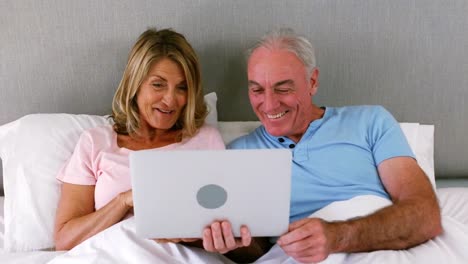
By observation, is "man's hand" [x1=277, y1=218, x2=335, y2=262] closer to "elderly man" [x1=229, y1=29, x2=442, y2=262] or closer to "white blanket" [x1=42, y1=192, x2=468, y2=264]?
"white blanket" [x1=42, y1=192, x2=468, y2=264]

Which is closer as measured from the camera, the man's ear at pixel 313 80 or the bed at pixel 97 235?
the bed at pixel 97 235

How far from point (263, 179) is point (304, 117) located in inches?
18.4

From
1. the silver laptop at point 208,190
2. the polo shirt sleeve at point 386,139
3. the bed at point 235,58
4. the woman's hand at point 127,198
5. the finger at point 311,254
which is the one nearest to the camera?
the silver laptop at point 208,190

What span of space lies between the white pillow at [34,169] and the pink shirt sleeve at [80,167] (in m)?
0.07

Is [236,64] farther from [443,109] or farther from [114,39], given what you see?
[443,109]

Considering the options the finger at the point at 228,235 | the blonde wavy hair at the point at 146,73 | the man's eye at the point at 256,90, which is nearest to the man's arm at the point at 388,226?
the finger at the point at 228,235

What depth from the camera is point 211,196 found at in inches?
36.9

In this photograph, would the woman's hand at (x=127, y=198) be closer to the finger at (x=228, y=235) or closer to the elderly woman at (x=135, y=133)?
the elderly woman at (x=135, y=133)

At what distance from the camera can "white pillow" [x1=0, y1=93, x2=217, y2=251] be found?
53.0 inches

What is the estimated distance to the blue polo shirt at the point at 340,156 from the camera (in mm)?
1283

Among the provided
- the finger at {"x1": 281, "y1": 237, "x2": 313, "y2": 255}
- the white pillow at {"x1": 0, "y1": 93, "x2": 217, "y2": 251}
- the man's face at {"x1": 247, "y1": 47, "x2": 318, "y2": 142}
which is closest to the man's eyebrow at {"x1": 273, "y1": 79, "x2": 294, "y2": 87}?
the man's face at {"x1": 247, "y1": 47, "x2": 318, "y2": 142}

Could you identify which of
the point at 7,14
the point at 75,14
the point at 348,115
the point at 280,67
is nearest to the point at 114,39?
the point at 75,14

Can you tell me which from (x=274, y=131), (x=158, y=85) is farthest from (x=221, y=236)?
(x=158, y=85)

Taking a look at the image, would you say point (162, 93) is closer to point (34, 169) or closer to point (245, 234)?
point (34, 169)
